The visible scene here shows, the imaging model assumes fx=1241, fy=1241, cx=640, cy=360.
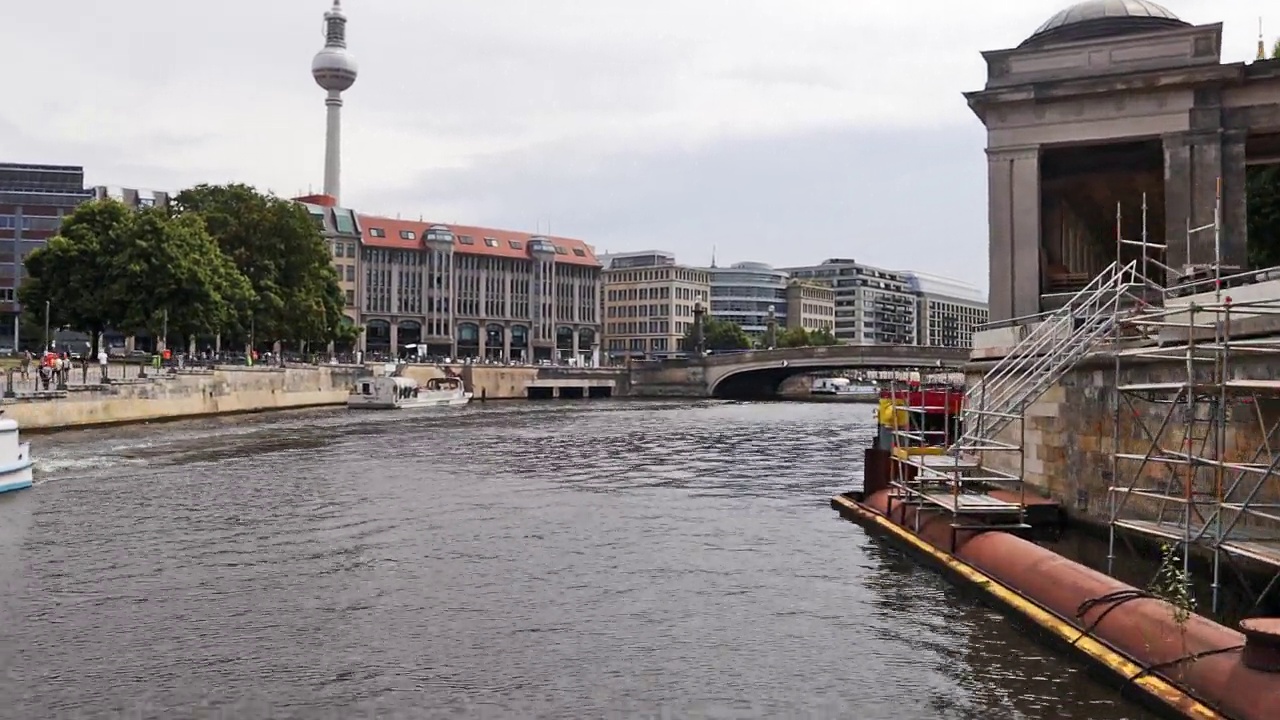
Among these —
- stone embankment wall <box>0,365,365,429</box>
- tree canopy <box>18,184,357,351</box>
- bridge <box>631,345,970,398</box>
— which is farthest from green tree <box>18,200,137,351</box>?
bridge <box>631,345,970,398</box>

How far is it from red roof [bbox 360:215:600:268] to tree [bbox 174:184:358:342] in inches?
2455

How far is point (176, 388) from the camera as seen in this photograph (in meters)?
62.8

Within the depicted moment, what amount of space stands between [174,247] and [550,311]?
332 feet

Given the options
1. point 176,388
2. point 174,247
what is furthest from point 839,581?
point 174,247

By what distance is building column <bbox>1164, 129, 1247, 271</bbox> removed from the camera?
34.1m

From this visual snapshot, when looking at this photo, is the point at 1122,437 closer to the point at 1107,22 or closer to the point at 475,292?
the point at 1107,22

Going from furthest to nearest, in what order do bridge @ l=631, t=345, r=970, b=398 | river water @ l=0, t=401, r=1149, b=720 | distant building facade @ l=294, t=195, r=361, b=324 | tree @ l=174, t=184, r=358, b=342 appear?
1. distant building facade @ l=294, t=195, r=361, b=324
2. bridge @ l=631, t=345, r=970, b=398
3. tree @ l=174, t=184, r=358, b=342
4. river water @ l=0, t=401, r=1149, b=720

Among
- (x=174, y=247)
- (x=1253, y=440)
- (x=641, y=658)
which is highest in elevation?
(x=174, y=247)

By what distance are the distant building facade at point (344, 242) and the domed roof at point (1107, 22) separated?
115997 millimetres

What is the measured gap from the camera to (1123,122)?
3500 cm

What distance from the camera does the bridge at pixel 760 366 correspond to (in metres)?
97.2

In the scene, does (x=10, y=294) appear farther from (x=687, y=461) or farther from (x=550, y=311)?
(x=687, y=461)

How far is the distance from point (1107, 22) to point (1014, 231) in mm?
7212

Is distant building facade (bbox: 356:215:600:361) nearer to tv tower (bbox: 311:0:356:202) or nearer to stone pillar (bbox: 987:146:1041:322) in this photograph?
tv tower (bbox: 311:0:356:202)
